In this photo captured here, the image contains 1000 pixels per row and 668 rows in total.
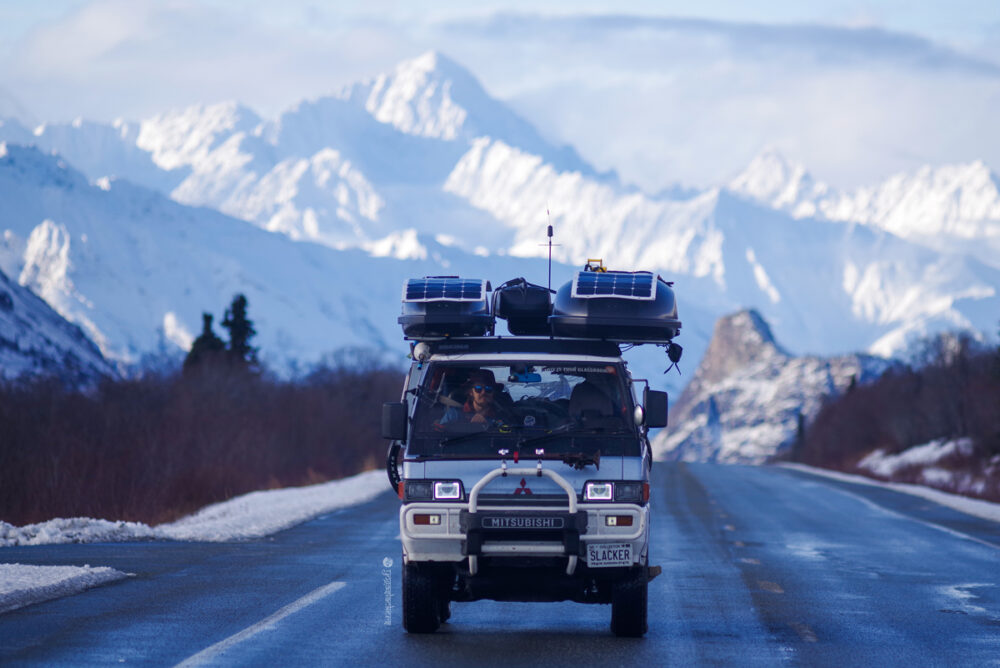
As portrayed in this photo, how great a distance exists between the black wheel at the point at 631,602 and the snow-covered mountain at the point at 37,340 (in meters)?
100

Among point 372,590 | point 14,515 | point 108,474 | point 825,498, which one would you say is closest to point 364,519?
point 14,515

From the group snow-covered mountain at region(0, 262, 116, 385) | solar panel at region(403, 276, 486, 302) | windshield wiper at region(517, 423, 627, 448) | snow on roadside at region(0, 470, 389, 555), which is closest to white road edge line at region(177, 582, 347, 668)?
windshield wiper at region(517, 423, 627, 448)

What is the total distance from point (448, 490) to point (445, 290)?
1882mm

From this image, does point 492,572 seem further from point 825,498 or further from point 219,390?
point 219,390

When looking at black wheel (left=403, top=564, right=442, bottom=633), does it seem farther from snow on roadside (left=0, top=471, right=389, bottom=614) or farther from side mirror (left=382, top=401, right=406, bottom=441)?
snow on roadside (left=0, top=471, right=389, bottom=614)

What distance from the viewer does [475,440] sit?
11.3 metres

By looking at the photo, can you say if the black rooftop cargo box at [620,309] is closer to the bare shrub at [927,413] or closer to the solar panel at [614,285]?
the solar panel at [614,285]

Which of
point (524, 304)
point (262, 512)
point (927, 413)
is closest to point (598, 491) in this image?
point (524, 304)

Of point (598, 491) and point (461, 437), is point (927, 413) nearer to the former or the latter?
point (598, 491)

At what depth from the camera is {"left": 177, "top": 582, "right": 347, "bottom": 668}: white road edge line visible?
1010cm

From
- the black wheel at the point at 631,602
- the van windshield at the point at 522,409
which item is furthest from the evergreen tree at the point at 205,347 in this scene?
the black wheel at the point at 631,602

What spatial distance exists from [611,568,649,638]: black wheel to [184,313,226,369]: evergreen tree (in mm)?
69132

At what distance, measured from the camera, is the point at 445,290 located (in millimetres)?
12211

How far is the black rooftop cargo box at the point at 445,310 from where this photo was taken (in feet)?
39.5
